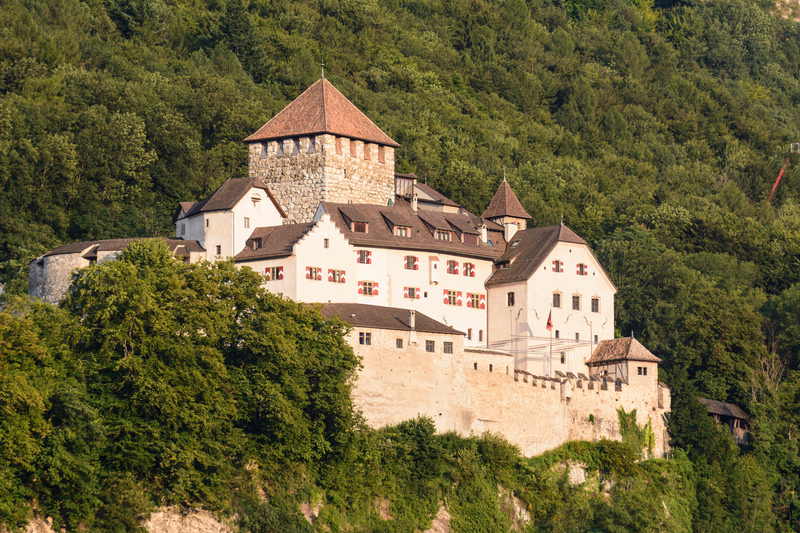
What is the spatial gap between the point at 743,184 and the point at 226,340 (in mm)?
81453

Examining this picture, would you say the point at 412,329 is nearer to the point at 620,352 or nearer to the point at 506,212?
the point at 620,352

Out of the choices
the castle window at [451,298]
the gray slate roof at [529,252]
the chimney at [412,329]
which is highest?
the gray slate roof at [529,252]

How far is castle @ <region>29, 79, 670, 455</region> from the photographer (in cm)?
6209

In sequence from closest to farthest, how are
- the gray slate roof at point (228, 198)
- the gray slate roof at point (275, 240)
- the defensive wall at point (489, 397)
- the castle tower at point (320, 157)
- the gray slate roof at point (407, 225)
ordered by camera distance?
1. the defensive wall at point (489, 397)
2. the gray slate roof at point (275, 240)
3. the gray slate roof at point (407, 225)
4. the gray slate roof at point (228, 198)
5. the castle tower at point (320, 157)

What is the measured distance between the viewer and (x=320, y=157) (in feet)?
233

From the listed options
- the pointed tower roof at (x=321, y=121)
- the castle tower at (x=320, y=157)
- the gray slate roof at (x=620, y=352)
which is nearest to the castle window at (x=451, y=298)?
→ the castle tower at (x=320, y=157)

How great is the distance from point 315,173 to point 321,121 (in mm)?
3029

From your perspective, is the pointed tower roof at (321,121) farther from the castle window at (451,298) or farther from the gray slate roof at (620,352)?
the gray slate roof at (620,352)

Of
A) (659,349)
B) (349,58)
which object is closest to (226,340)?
(659,349)

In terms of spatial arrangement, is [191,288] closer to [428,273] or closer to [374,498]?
[374,498]

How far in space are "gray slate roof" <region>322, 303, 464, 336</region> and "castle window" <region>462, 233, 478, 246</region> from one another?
7.93 m

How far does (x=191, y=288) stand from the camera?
55.8 meters

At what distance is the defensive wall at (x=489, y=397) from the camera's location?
60.3 metres

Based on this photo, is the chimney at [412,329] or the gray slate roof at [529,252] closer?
the chimney at [412,329]
